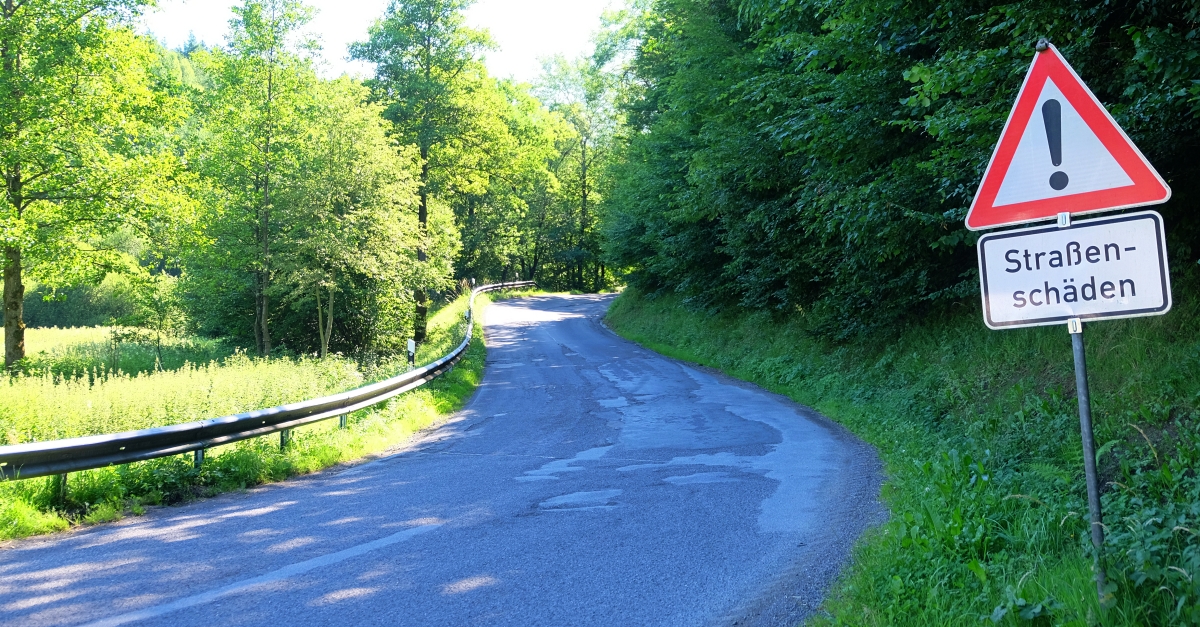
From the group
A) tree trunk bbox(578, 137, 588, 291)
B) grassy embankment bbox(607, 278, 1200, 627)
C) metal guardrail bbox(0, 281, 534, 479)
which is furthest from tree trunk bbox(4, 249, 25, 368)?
tree trunk bbox(578, 137, 588, 291)

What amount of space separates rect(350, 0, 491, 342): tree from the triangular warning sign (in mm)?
27925

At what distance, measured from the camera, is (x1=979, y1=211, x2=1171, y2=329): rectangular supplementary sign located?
3236mm

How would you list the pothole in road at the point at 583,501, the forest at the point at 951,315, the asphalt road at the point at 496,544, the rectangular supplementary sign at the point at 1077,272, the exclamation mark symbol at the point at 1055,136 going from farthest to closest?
the pothole in road at the point at 583,501, the asphalt road at the point at 496,544, the forest at the point at 951,315, the exclamation mark symbol at the point at 1055,136, the rectangular supplementary sign at the point at 1077,272

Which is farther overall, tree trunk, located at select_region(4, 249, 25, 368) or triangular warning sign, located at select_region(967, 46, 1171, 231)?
tree trunk, located at select_region(4, 249, 25, 368)

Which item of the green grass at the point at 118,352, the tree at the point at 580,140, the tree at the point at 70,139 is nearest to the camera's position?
the tree at the point at 70,139

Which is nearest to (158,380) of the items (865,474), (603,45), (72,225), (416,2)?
(865,474)

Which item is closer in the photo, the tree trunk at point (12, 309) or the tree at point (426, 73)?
the tree trunk at point (12, 309)

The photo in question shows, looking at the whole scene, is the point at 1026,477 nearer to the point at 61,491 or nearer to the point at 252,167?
the point at 61,491

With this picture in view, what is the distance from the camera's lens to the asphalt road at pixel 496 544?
4.16m

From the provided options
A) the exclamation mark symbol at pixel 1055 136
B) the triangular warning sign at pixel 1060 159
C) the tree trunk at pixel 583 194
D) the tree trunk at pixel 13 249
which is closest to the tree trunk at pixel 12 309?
the tree trunk at pixel 13 249

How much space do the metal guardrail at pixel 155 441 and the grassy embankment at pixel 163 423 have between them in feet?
0.65

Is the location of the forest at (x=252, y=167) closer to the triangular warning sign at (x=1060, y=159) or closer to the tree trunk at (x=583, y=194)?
the triangular warning sign at (x=1060, y=159)

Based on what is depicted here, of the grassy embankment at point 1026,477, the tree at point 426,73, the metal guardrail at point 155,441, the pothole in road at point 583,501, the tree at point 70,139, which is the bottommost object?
the pothole in road at point 583,501

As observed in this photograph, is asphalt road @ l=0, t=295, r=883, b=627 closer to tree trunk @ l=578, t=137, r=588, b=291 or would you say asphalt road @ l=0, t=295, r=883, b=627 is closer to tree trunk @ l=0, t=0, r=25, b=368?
tree trunk @ l=0, t=0, r=25, b=368
